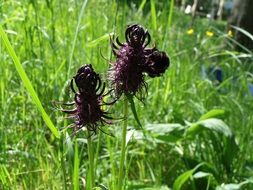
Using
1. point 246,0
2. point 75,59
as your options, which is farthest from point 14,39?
point 246,0

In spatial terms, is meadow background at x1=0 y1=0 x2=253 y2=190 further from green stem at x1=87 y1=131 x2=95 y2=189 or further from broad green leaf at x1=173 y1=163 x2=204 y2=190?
green stem at x1=87 y1=131 x2=95 y2=189

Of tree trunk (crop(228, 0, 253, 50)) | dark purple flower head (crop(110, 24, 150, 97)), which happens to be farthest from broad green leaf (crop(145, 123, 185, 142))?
tree trunk (crop(228, 0, 253, 50))

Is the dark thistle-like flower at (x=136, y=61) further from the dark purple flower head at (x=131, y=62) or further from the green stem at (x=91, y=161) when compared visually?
the green stem at (x=91, y=161)

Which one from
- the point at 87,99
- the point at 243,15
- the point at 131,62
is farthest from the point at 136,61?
the point at 243,15

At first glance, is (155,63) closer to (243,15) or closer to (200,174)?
(200,174)

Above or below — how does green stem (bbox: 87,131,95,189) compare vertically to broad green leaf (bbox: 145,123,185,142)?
above

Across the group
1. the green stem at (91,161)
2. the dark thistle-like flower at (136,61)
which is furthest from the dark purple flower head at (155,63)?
the green stem at (91,161)

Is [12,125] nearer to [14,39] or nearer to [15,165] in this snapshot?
[15,165]
